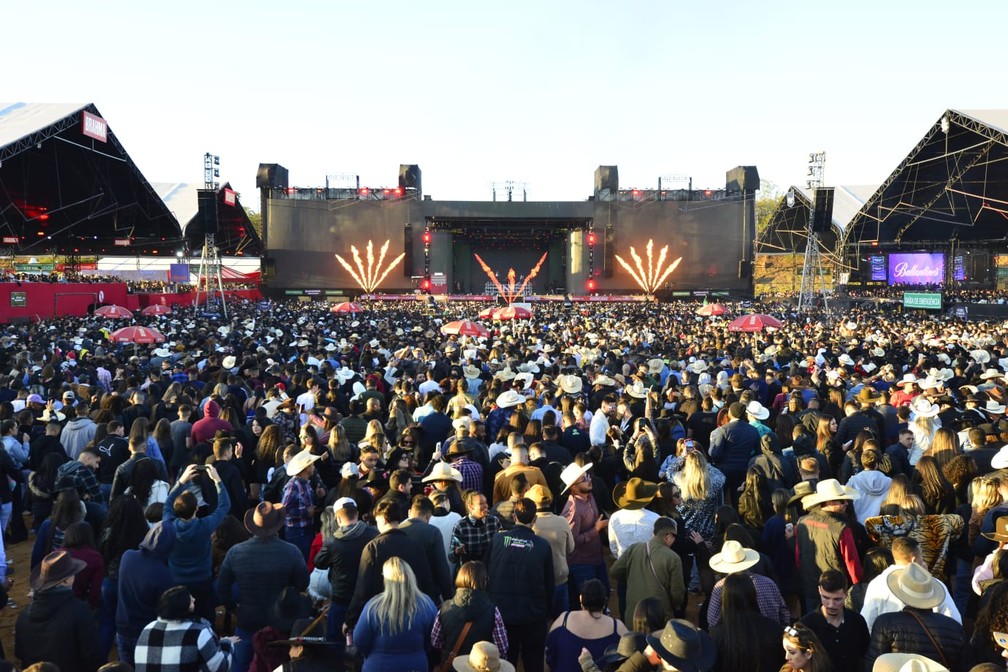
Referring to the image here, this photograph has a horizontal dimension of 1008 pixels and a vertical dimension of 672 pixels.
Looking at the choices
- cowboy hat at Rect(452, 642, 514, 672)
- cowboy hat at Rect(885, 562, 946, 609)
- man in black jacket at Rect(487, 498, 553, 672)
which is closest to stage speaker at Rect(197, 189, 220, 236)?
man in black jacket at Rect(487, 498, 553, 672)

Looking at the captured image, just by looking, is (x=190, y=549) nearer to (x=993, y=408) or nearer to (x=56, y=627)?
(x=56, y=627)

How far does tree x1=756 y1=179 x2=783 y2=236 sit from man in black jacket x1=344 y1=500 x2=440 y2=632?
271ft

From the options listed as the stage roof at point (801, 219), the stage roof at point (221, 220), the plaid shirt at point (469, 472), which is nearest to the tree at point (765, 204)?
the stage roof at point (801, 219)

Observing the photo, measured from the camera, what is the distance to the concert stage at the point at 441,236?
45.5m

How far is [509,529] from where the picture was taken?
15.9ft

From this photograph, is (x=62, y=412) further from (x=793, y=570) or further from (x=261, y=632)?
(x=793, y=570)

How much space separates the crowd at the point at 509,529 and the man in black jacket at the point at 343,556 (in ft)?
0.06

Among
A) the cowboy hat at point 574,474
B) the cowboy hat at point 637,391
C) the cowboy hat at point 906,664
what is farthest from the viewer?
the cowboy hat at point 637,391

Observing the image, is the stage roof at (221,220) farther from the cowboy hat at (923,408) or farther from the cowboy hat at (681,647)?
the cowboy hat at (681,647)

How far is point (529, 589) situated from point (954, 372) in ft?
35.2

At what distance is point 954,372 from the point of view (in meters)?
12.3

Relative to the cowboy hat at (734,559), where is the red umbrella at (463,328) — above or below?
above

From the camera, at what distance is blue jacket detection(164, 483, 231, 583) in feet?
16.5

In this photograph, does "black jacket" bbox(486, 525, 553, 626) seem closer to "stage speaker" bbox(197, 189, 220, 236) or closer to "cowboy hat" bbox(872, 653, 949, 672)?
"cowboy hat" bbox(872, 653, 949, 672)
